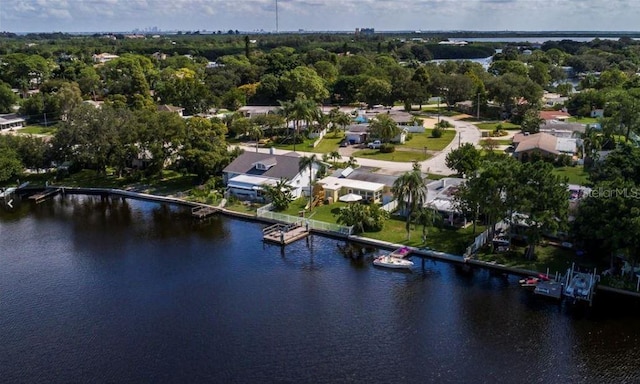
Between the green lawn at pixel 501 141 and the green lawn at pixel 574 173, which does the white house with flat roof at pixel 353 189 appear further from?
the green lawn at pixel 501 141

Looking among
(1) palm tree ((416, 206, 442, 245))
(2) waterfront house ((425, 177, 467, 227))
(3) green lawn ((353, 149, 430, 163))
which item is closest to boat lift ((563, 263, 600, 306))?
(2) waterfront house ((425, 177, 467, 227))

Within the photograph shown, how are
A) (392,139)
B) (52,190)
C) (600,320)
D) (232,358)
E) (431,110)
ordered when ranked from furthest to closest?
(431,110)
(392,139)
(52,190)
(600,320)
(232,358)

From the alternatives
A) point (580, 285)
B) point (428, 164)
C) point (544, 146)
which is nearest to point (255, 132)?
point (428, 164)

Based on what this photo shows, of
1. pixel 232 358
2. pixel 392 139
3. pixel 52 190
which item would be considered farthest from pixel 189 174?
pixel 232 358

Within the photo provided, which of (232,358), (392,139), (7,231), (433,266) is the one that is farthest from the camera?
(392,139)

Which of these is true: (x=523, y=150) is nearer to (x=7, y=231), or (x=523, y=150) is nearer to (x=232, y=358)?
(x=232, y=358)

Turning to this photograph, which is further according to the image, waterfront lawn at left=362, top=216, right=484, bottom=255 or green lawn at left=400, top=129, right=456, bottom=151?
green lawn at left=400, top=129, right=456, bottom=151

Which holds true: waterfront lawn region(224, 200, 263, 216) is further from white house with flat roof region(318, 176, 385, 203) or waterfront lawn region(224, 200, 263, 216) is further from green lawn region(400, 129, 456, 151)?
green lawn region(400, 129, 456, 151)
